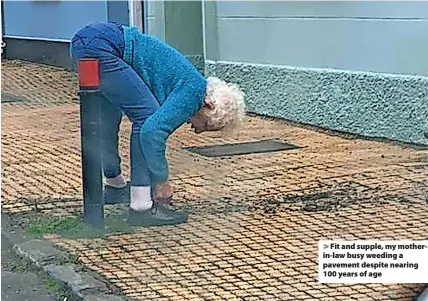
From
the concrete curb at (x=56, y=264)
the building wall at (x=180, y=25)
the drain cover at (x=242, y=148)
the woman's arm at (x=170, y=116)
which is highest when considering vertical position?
the building wall at (x=180, y=25)

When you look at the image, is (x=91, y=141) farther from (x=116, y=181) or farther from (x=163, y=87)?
(x=163, y=87)

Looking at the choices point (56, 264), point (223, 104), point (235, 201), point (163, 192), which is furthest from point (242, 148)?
point (56, 264)

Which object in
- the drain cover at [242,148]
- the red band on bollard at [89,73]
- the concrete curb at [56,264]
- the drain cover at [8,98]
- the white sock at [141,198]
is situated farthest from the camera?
the drain cover at [242,148]

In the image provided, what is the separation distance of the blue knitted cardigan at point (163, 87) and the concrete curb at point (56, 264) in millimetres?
622

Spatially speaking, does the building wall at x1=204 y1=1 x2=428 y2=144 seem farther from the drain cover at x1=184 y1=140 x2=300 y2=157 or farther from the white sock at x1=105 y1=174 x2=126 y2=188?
the white sock at x1=105 y1=174 x2=126 y2=188

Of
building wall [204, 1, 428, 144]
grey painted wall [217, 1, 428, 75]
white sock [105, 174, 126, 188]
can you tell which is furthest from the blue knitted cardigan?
grey painted wall [217, 1, 428, 75]

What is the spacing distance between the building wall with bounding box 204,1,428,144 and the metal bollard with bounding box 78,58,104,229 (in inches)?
38.7

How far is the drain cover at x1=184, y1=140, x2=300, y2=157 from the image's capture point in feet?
19.2

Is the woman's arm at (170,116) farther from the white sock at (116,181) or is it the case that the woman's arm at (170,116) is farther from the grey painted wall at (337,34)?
the grey painted wall at (337,34)

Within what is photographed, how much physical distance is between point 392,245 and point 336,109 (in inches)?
105

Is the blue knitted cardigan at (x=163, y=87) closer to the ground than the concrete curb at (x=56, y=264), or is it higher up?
higher up

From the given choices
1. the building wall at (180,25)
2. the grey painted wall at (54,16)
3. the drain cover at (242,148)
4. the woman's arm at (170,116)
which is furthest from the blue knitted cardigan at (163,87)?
the drain cover at (242,148)
